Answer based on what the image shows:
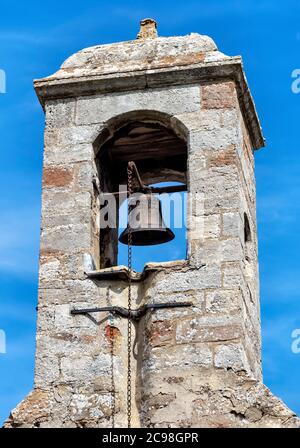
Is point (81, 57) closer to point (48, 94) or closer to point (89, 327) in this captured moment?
point (48, 94)

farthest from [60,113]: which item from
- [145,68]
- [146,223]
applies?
[146,223]

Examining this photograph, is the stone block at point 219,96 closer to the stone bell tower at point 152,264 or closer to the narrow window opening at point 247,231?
the stone bell tower at point 152,264

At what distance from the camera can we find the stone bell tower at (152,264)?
11.5m

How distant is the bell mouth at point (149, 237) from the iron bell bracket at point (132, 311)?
32.4 inches

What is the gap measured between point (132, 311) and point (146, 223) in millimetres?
847

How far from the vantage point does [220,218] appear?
474 inches

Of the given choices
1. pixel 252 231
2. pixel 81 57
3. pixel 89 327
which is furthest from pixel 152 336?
pixel 81 57

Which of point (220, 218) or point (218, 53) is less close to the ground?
point (218, 53)

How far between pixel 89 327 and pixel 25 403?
0.69 m

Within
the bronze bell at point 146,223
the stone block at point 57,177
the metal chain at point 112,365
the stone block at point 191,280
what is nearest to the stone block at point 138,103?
the stone block at point 57,177

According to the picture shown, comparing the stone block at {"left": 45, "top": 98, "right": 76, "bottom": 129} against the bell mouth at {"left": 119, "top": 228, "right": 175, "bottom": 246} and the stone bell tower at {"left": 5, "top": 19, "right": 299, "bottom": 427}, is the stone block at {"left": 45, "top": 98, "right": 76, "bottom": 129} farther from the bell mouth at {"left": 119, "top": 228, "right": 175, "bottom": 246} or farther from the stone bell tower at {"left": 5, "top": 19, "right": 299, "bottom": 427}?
the bell mouth at {"left": 119, "top": 228, "right": 175, "bottom": 246}

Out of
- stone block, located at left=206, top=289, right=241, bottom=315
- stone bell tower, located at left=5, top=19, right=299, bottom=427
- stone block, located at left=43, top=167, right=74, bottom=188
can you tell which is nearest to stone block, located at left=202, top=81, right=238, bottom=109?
stone bell tower, located at left=5, top=19, right=299, bottom=427

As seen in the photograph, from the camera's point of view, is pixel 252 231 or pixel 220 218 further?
pixel 252 231

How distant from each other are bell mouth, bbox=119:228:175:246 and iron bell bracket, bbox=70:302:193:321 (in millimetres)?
823
